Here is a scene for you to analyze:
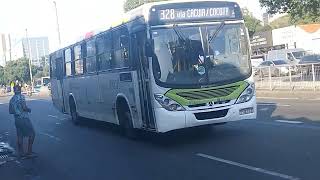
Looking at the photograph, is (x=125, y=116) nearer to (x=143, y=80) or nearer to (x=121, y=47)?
(x=121, y=47)

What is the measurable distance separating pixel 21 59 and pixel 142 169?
97.7 m

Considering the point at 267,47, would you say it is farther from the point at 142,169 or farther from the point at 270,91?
the point at 142,169

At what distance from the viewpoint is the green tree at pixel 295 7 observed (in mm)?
23406

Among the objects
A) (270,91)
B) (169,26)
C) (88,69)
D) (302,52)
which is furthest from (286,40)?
(169,26)

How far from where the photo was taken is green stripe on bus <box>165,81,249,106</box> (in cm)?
1070

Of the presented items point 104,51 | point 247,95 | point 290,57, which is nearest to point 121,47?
point 104,51

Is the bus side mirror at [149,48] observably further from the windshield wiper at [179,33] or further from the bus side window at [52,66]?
the bus side window at [52,66]

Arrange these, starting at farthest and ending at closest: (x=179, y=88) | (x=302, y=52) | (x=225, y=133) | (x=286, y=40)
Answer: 1. (x=286, y=40)
2. (x=302, y=52)
3. (x=225, y=133)
4. (x=179, y=88)

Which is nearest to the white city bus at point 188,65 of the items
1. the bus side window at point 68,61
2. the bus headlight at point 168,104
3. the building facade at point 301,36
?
the bus headlight at point 168,104

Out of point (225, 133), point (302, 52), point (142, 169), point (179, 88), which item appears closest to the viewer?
point (142, 169)

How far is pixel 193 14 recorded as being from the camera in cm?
1106

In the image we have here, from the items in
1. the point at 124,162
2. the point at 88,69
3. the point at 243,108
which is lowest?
the point at 124,162

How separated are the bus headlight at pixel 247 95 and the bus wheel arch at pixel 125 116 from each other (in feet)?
9.20

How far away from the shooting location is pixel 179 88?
10695mm
